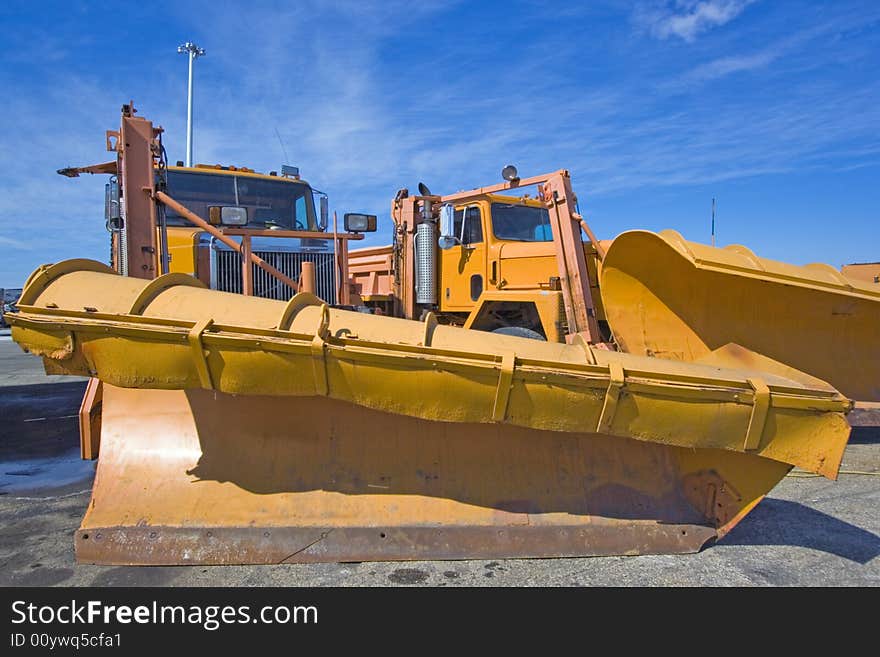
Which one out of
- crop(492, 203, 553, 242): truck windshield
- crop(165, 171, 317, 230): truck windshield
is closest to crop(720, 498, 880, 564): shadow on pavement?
crop(492, 203, 553, 242): truck windshield

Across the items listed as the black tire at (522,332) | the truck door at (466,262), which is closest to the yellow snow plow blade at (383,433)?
the black tire at (522,332)

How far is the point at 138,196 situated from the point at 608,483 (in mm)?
3815

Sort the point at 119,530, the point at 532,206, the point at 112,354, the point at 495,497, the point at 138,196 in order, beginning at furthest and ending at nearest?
1. the point at 532,206
2. the point at 138,196
3. the point at 495,497
4. the point at 119,530
5. the point at 112,354

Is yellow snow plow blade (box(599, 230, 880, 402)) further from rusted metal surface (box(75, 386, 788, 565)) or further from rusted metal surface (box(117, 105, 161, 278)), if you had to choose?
rusted metal surface (box(117, 105, 161, 278))

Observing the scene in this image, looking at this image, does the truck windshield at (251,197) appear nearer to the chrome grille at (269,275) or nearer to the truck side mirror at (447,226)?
the chrome grille at (269,275)

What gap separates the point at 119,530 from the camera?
A: 293cm

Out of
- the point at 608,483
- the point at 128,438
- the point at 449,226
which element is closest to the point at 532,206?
the point at 449,226

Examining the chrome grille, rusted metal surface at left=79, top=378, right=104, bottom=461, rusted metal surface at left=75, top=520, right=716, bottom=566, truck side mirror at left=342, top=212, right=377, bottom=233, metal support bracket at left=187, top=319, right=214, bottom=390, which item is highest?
truck side mirror at left=342, top=212, right=377, bottom=233

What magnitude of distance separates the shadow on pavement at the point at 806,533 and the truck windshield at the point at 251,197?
17.3ft

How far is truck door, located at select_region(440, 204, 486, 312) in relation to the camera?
725 cm

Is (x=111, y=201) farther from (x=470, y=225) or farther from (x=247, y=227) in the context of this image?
(x=470, y=225)

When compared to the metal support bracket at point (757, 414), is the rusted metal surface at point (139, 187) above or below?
above

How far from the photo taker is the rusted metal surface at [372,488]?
2.95 meters

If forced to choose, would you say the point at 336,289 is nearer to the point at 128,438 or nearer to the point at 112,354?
the point at 128,438
